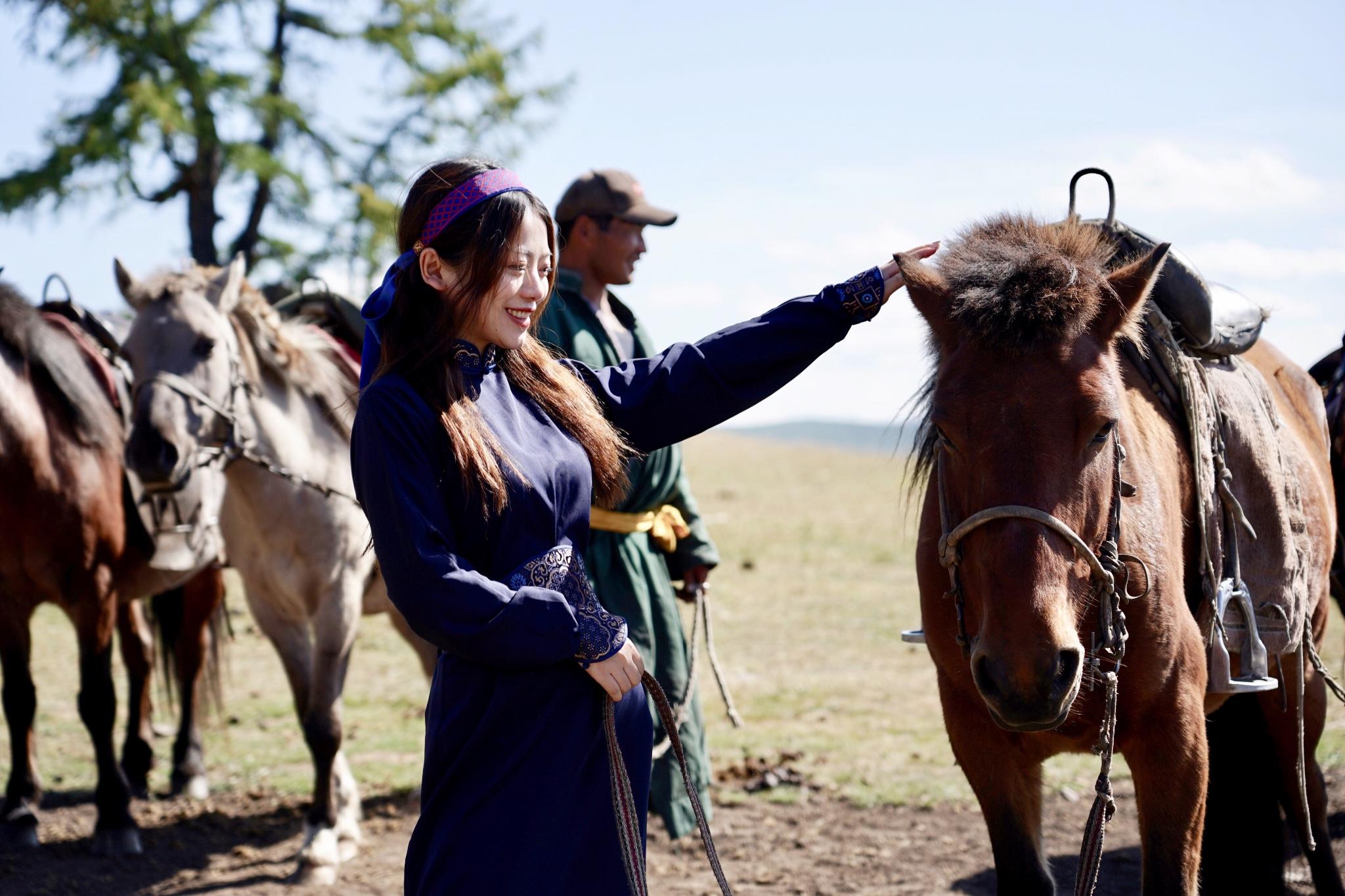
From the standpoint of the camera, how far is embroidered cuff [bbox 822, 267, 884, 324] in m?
2.30

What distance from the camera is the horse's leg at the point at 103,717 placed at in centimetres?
481

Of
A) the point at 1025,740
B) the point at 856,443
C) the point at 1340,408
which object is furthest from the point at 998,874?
the point at 856,443

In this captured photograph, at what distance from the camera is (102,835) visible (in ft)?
15.8

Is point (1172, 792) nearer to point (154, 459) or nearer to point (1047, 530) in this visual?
point (1047, 530)

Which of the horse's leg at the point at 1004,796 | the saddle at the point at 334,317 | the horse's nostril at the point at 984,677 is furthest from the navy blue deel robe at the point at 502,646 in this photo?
the saddle at the point at 334,317

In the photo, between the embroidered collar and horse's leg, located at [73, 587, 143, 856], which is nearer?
the embroidered collar

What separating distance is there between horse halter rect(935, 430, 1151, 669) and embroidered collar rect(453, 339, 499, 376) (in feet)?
3.10

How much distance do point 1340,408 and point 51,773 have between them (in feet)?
21.1

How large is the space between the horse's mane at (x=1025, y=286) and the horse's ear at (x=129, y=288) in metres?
3.45

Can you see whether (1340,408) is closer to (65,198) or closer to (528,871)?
(528,871)

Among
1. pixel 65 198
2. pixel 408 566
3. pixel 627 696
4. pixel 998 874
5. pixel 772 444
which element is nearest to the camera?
pixel 408 566

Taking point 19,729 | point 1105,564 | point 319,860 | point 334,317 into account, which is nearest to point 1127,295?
point 1105,564

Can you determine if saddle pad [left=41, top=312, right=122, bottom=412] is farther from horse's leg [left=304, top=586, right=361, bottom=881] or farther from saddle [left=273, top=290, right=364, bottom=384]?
horse's leg [left=304, top=586, right=361, bottom=881]

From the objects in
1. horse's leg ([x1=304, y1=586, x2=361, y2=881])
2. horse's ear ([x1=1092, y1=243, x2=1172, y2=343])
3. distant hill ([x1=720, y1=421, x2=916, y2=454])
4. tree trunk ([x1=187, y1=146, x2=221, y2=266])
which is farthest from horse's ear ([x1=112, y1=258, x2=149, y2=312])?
distant hill ([x1=720, y1=421, x2=916, y2=454])
